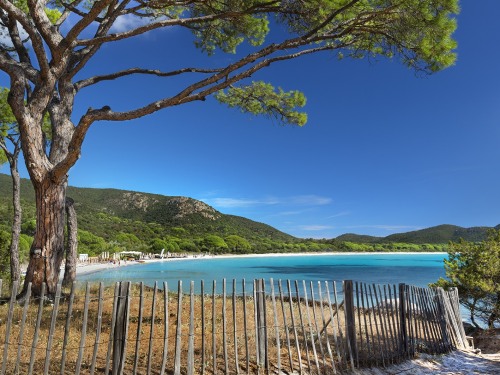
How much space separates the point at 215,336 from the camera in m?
5.03

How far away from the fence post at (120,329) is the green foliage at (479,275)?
11.3 m

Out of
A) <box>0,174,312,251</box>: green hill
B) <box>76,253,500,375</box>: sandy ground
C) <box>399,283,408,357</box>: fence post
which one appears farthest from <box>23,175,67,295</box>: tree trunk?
<box>0,174,312,251</box>: green hill

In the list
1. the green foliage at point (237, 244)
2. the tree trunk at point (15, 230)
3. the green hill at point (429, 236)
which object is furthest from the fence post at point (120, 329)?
the green hill at point (429, 236)

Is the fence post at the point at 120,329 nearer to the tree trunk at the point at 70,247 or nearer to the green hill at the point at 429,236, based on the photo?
the tree trunk at the point at 70,247

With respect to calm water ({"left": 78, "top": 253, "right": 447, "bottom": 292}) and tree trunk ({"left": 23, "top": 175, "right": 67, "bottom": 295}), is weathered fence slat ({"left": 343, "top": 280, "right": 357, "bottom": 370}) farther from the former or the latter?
calm water ({"left": 78, "top": 253, "right": 447, "bottom": 292})

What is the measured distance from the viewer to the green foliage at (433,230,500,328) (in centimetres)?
1205

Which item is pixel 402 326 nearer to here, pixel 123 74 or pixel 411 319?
pixel 411 319

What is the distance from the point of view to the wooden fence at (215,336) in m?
4.19

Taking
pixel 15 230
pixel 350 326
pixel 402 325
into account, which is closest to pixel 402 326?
pixel 402 325

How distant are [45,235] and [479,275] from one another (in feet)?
39.7

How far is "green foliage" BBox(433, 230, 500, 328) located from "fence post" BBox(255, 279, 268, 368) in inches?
374

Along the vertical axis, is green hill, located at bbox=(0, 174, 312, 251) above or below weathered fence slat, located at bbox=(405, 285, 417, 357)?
above

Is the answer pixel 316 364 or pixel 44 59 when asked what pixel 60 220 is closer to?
pixel 44 59

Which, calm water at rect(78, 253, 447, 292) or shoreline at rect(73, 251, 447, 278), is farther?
shoreline at rect(73, 251, 447, 278)
